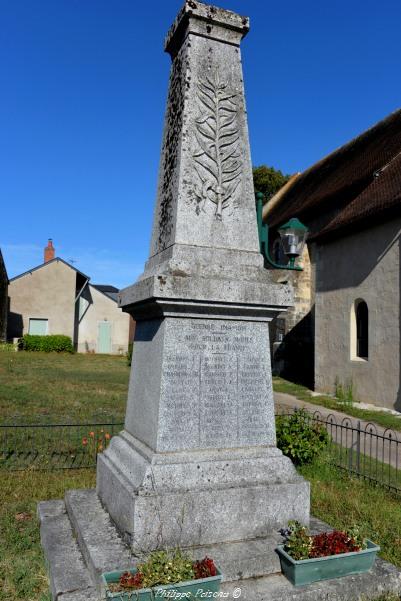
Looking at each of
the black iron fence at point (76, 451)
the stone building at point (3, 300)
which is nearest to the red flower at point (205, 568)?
the black iron fence at point (76, 451)

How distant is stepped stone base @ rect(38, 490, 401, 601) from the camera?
3.14 metres

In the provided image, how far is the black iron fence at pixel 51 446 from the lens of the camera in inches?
275

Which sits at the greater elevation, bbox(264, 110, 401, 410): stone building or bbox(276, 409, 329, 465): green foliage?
bbox(264, 110, 401, 410): stone building

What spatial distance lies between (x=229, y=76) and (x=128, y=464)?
329 centimetres

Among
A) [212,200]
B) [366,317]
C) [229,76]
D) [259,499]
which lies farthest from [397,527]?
[366,317]

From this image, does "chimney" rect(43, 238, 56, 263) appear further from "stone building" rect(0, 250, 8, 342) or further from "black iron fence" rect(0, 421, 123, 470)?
"black iron fence" rect(0, 421, 123, 470)

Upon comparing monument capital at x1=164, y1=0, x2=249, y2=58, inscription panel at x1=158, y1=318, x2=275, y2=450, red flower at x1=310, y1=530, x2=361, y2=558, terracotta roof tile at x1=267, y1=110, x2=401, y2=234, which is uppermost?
terracotta roof tile at x1=267, y1=110, x2=401, y2=234

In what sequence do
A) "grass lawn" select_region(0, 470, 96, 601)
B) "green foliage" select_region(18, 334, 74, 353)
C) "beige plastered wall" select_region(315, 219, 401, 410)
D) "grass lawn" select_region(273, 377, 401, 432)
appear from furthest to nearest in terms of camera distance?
1. "green foliage" select_region(18, 334, 74, 353)
2. "beige plastered wall" select_region(315, 219, 401, 410)
3. "grass lawn" select_region(273, 377, 401, 432)
4. "grass lawn" select_region(0, 470, 96, 601)

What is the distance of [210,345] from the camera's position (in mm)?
3828

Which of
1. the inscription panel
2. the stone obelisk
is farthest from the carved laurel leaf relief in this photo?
the inscription panel

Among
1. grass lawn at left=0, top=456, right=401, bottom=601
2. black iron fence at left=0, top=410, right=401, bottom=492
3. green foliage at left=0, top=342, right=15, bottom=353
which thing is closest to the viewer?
grass lawn at left=0, top=456, right=401, bottom=601

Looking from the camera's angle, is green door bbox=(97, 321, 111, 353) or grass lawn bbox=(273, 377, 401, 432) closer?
grass lawn bbox=(273, 377, 401, 432)

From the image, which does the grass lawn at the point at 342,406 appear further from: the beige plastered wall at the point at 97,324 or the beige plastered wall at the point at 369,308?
the beige plastered wall at the point at 97,324

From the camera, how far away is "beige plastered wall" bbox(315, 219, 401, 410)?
1334 cm
